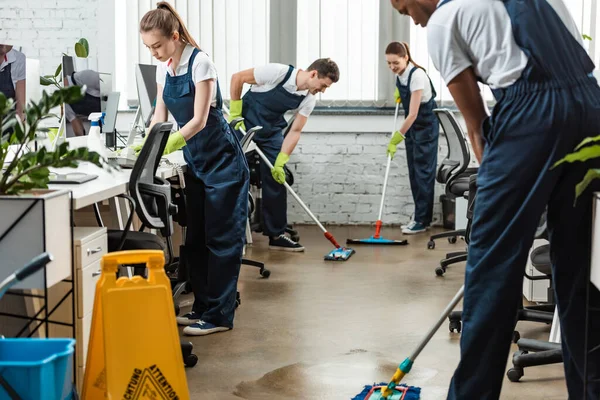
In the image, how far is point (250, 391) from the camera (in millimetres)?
2668

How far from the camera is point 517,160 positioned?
190 cm

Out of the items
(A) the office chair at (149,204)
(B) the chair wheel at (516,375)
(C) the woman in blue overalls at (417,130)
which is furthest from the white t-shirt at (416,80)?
(B) the chair wheel at (516,375)

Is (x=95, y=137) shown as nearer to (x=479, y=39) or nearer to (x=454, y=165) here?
(x=479, y=39)

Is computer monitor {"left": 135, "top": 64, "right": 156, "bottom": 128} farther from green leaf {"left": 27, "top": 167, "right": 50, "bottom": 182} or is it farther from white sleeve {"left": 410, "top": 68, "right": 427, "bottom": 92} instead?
green leaf {"left": 27, "top": 167, "right": 50, "bottom": 182}

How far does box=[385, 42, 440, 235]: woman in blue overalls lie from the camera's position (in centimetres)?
585

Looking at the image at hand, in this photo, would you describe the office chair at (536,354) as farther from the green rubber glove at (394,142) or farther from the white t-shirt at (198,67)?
the green rubber glove at (394,142)

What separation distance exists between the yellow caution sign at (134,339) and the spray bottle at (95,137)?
1134 mm

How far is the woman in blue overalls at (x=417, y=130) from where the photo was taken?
585 centimetres

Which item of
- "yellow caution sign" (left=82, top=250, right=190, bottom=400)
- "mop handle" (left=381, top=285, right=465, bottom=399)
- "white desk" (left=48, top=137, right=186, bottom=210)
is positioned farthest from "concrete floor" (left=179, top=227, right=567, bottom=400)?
"white desk" (left=48, top=137, right=186, bottom=210)

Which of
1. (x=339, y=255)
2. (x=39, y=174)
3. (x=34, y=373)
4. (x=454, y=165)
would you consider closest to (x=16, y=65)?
(x=39, y=174)

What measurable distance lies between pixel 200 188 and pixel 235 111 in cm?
178

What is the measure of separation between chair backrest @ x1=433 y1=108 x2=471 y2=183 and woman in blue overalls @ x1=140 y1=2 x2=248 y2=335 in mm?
1905

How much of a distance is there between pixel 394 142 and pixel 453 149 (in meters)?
0.71

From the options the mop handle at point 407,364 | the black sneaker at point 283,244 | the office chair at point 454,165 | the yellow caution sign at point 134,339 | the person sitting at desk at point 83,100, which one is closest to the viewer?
the yellow caution sign at point 134,339
